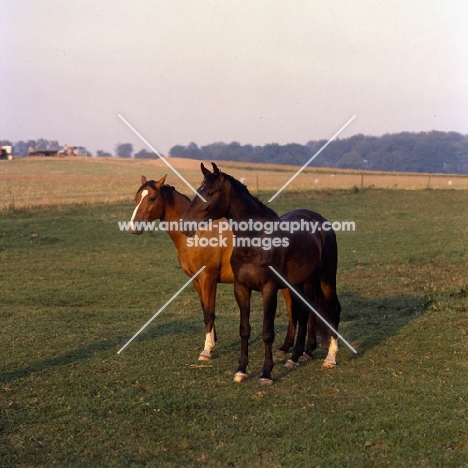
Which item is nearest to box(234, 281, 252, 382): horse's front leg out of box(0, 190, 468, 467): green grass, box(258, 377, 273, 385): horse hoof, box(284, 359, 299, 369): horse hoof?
box(0, 190, 468, 467): green grass

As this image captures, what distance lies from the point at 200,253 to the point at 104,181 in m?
40.0

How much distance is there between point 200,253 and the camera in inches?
323

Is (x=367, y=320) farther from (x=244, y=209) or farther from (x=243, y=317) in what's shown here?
(x=244, y=209)

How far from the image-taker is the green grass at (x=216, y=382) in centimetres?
509

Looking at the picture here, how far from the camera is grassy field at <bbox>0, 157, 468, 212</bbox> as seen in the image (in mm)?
34531

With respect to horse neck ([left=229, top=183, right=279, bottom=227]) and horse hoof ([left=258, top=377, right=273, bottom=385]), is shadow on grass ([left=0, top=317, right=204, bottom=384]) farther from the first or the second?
horse neck ([left=229, top=183, right=279, bottom=227])

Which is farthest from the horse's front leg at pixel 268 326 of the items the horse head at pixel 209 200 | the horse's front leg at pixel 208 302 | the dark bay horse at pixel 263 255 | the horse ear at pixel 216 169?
the horse ear at pixel 216 169

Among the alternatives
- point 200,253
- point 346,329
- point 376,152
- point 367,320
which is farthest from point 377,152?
point 200,253

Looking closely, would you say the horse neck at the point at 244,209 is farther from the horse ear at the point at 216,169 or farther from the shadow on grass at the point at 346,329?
the shadow on grass at the point at 346,329

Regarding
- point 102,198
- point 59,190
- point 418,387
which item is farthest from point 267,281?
point 59,190

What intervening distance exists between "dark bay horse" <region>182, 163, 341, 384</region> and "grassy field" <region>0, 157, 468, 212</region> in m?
23.6

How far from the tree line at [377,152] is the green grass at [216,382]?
107 ft

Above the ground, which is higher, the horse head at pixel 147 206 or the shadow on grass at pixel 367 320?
the horse head at pixel 147 206

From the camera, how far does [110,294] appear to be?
13.8 meters
